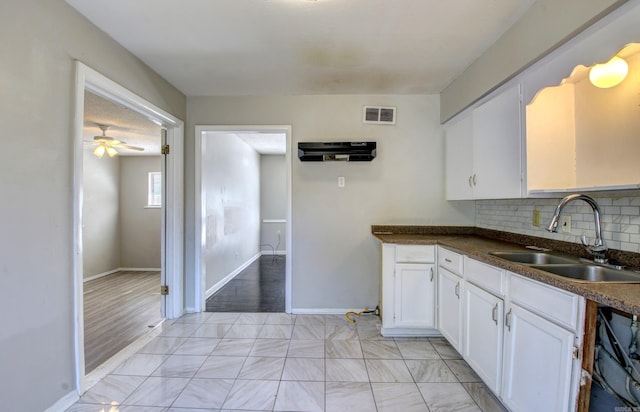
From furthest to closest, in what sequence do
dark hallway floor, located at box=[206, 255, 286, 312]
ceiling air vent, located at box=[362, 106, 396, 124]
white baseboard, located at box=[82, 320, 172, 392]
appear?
1. dark hallway floor, located at box=[206, 255, 286, 312]
2. ceiling air vent, located at box=[362, 106, 396, 124]
3. white baseboard, located at box=[82, 320, 172, 392]

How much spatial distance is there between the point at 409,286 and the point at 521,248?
896 mm

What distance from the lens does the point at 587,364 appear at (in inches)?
42.5

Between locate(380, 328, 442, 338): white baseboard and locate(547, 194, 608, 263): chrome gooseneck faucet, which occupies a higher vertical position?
locate(547, 194, 608, 263): chrome gooseneck faucet

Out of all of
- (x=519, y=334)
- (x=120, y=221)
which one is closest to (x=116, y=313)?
(x=120, y=221)

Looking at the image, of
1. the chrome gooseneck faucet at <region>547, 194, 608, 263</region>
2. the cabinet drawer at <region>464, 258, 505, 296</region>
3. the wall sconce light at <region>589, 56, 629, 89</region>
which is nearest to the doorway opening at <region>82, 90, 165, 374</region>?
the cabinet drawer at <region>464, 258, 505, 296</region>

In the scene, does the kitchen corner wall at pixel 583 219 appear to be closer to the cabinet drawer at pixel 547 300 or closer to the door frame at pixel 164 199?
the cabinet drawer at pixel 547 300

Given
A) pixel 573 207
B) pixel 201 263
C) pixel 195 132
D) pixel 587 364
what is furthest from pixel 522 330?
pixel 195 132

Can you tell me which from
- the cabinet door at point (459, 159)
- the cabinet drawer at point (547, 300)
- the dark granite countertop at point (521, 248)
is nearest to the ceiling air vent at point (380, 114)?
the cabinet door at point (459, 159)

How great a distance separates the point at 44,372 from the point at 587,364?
103 inches

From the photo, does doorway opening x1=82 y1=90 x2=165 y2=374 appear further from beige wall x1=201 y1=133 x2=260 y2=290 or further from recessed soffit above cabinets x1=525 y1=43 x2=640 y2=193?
recessed soffit above cabinets x1=525 y1=43 x2=640 y2=193

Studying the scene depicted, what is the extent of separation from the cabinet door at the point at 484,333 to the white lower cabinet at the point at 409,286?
0.47m

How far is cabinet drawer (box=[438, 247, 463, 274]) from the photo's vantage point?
2036 millimetres

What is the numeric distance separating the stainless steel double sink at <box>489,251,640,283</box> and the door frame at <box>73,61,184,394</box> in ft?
8.69

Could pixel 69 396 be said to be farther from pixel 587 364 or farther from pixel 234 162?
pixel 234 162
